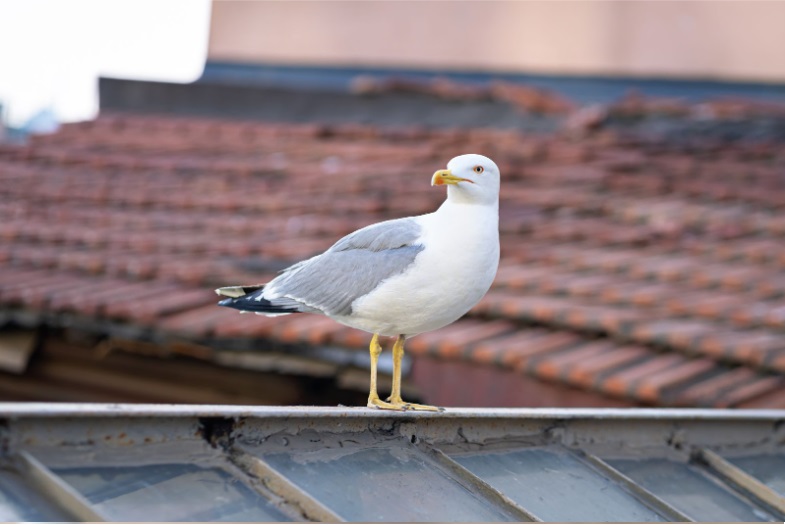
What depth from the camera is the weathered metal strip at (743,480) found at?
270 centimetres

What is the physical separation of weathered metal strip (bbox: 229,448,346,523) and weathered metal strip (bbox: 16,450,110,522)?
1.16ft

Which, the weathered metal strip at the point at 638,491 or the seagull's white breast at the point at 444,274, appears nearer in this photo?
the seagull's white breast at the point at 444,274

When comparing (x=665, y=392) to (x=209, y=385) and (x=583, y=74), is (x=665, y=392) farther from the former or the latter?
(x=583, y=74)

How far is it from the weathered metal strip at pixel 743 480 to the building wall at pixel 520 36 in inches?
210

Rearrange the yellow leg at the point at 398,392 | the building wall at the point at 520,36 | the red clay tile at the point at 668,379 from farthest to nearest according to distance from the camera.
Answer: the building wall at the point at 520,36 < the red clay tile at the point at 668,379 < the yellow leg at the point at 398,392

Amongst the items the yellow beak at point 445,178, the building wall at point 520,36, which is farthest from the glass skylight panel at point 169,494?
the building wall at point 520,36

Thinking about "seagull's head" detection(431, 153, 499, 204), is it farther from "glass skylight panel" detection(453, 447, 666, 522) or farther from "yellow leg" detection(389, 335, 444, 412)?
"glass skylight panel" detection(453, 447, 666, 522)

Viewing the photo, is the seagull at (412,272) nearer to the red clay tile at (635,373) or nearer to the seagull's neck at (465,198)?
the seagull's neck at (465,198)

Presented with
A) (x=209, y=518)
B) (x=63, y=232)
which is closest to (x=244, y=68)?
(x=63, y=232)

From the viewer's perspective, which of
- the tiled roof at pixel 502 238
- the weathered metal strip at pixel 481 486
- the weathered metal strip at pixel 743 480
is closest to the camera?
the weathered metal strip at pixel 481 486

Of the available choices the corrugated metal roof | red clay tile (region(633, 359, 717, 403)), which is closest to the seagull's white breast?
the corrugated metal roof

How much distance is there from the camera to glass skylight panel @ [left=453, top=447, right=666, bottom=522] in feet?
7.71

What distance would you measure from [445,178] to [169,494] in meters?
0.84

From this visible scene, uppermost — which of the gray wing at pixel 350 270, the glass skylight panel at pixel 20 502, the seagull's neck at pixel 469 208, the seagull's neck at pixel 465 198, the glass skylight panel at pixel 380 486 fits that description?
the seagull's neck at pixel 465 198
